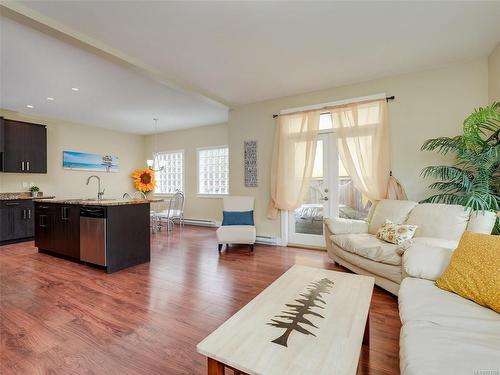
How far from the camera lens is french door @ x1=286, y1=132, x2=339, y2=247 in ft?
13.9

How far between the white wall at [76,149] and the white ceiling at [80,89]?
345 millimetres

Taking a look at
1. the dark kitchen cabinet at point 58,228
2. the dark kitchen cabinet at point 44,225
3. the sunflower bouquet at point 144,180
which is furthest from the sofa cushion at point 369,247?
the dark kitchen cabinet at point 44,225

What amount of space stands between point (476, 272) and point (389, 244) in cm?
125

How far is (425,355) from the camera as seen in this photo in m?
0.99

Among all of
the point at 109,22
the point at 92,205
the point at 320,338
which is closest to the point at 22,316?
the point at 92,205

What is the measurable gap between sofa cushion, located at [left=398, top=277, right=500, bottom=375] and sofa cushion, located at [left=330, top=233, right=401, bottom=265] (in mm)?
954

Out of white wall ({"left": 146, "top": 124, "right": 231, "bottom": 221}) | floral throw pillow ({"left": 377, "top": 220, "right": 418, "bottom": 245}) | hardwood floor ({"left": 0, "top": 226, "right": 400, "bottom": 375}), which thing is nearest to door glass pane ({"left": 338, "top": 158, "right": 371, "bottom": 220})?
hardwood floor ({"left": 0, "top": 226, "right": 400, "bottom": 375})

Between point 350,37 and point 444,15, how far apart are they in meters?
0.85

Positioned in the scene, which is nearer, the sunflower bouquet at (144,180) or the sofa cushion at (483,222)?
the sofa cushion at (483,222)

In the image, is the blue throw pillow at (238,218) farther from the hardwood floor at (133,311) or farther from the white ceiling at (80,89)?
the white ceiling at (80,89)

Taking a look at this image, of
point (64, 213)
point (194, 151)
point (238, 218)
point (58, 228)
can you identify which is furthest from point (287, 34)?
point (194, 151)

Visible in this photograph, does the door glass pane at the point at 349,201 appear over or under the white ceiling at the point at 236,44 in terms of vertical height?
under

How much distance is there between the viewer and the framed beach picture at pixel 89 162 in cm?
618

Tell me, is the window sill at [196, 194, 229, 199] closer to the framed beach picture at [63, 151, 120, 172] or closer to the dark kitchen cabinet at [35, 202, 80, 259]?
the framed beach picture at [63, 151, 120, 172]
